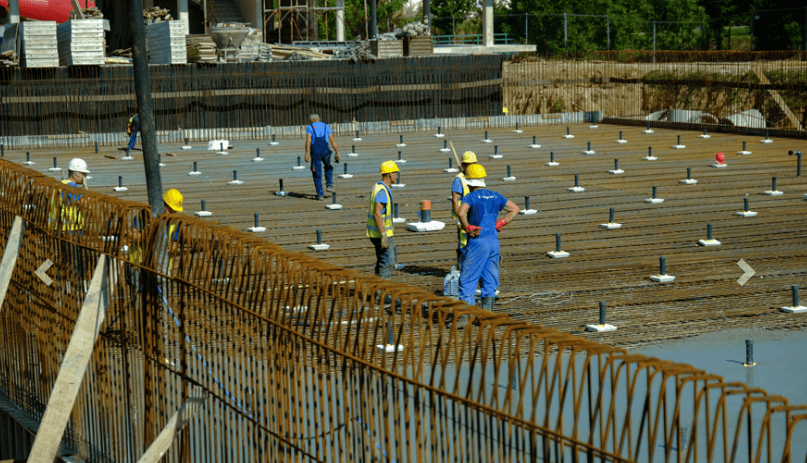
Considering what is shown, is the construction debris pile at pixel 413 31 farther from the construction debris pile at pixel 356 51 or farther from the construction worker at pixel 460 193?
the construction worker at pixel 460 193

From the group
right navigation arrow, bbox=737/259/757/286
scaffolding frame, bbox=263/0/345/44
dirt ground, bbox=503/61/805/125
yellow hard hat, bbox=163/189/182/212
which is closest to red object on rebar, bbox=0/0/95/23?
scaffolding frame, bbox=263/0/345/44

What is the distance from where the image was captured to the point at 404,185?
21266 mm

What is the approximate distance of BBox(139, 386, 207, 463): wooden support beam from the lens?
19.3 feet

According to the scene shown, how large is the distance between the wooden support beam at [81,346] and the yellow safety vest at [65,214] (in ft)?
3.10

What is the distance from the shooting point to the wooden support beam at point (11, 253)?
8758mm

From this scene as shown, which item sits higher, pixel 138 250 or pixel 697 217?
pixel 138 250

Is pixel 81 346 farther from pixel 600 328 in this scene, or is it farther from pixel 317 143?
pixel 317 143

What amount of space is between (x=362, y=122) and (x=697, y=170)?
1235 centimetres

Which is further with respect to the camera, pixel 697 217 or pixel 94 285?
pixel 697 217

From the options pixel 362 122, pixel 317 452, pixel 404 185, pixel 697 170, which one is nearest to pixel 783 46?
pixel 362 122

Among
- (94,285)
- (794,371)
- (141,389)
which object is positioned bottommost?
(794,371)

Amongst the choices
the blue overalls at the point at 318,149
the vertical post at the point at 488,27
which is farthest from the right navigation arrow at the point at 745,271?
the vertical post at the point at 488,27

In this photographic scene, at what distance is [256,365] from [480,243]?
5.36 meters

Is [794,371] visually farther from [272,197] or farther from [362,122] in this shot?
[362,122]
